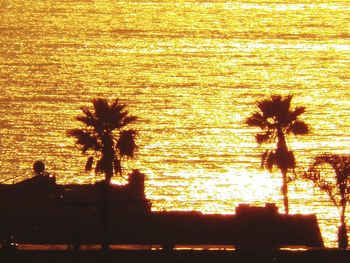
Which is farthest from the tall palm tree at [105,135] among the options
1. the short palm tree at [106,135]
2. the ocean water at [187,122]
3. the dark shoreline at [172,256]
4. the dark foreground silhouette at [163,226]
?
the dark shoreline at [172,256]

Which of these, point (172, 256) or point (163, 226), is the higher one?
point (172, 256)

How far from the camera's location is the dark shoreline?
4747 centimetres

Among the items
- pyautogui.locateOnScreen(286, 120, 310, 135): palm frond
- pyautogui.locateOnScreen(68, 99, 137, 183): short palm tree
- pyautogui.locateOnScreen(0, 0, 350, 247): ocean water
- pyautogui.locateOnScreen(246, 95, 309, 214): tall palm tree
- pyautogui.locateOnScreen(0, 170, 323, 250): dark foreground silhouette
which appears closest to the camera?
pyautogui.locateOnScreen(0, 170, 323, 250): dark foreground silhouette

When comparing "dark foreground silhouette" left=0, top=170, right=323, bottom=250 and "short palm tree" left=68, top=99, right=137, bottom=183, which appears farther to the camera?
"short palm tree" left=68, top=99, right=137, bottom=183

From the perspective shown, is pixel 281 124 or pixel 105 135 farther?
pixel 281 124

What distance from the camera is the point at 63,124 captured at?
153 meters

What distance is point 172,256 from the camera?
4822 centimetres

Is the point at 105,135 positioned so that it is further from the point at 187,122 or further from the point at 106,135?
the point at 187,122

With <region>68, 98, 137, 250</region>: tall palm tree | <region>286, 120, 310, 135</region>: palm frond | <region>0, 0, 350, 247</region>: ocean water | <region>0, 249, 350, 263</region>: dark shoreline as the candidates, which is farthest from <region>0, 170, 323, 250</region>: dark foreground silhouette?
<region>0, 0, 350, 247</region>: ocean water

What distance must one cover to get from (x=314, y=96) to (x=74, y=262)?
12513 centimetres

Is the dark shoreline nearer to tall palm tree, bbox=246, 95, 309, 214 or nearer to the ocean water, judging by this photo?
tall palm tree, bbox=246, 95, 309, 214

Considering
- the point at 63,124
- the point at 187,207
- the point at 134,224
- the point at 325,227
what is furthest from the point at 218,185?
the point at 134,224

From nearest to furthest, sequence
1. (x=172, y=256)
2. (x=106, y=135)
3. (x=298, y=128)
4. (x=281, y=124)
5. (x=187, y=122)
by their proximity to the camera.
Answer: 1. (x=172, y=256)
2. (x=106, y=135)
3. (x=298, y=128)
4. (x=281, y=124)
5. (x=187, y=122)

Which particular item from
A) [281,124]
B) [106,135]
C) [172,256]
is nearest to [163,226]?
[106,135]
